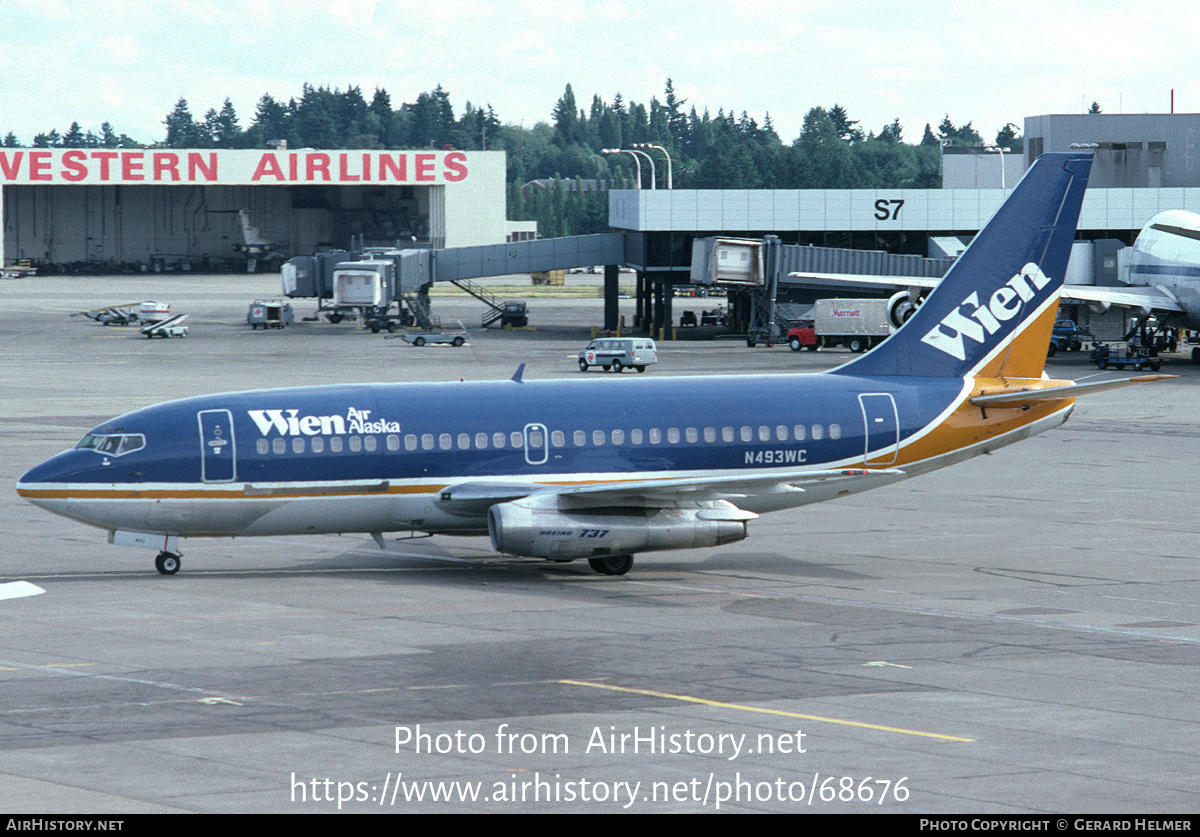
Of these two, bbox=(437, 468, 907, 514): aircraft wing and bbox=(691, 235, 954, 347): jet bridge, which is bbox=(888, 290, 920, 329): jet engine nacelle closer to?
bbox=(691, 235, 954, 347): jet bridge

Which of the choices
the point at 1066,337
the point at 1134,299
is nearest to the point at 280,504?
the point at 1134,299

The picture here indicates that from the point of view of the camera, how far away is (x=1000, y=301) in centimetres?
3875

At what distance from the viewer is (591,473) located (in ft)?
117

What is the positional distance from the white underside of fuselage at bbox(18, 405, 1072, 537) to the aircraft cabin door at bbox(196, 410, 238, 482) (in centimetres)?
25

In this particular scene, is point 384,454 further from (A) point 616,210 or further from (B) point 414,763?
(A) point 616,210

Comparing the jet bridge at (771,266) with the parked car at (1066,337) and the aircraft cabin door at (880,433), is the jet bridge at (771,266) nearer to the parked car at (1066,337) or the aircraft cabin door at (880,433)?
the parked car at (1066,337)

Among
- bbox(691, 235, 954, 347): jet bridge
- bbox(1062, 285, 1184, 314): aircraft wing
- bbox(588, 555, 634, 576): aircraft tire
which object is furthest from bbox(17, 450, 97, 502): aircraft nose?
bbox(691, 235, 954, 347): jet bridge

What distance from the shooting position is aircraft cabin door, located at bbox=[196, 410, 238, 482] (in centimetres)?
3384

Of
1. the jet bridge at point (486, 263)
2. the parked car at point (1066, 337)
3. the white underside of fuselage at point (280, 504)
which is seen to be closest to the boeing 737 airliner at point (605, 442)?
the white underside of fuselage at point (280, 504)

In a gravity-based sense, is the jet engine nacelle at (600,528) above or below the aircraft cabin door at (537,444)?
below

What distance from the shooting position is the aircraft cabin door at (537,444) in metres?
35.5

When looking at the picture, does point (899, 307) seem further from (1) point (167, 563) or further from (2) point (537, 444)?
(1) point (167, 563)

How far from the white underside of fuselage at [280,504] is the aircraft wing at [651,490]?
0.70 feet

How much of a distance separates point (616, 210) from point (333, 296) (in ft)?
91.8
